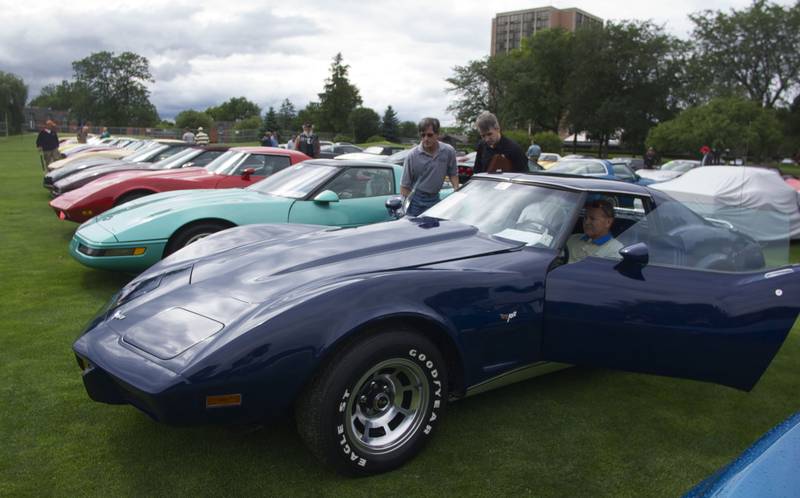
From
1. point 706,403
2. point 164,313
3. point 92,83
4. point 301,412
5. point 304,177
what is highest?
point 92,83

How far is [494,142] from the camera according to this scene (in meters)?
5.71

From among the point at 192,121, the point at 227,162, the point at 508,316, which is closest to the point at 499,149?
the point at 508,316

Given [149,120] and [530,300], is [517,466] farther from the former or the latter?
[149,120]

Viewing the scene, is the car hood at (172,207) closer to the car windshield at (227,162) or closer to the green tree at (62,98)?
the car windshield at (227,162)

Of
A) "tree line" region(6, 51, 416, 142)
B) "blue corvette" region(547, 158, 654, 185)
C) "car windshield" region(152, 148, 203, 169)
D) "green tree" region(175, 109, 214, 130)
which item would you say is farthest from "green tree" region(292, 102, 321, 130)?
"car windshield" region(152, 148, 203, 169)

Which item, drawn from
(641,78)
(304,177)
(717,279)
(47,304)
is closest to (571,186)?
(717,279)

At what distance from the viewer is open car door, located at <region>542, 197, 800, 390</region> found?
123 inches

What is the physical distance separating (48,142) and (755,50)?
54308 millimetres

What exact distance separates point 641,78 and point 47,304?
6032cm

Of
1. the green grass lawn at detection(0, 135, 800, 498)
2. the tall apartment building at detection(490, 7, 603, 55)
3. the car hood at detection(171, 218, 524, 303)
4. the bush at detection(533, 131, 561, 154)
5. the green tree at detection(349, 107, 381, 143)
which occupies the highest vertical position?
the tall apartment building at detection(490, 7, 603, 55)

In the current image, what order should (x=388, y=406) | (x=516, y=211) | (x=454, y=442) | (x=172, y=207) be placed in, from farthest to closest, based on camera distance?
1. (x=172, y=207)
2. (x=516, y=211)
3. (x=454, y=442)
4. (x=388, y=406)

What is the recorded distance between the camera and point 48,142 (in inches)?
717

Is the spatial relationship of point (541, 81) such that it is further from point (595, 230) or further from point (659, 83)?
point (595, 230)

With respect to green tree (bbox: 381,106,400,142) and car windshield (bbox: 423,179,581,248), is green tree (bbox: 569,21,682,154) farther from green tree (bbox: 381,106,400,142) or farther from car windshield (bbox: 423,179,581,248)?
car windshield (bbox: 423,179,581,248)
